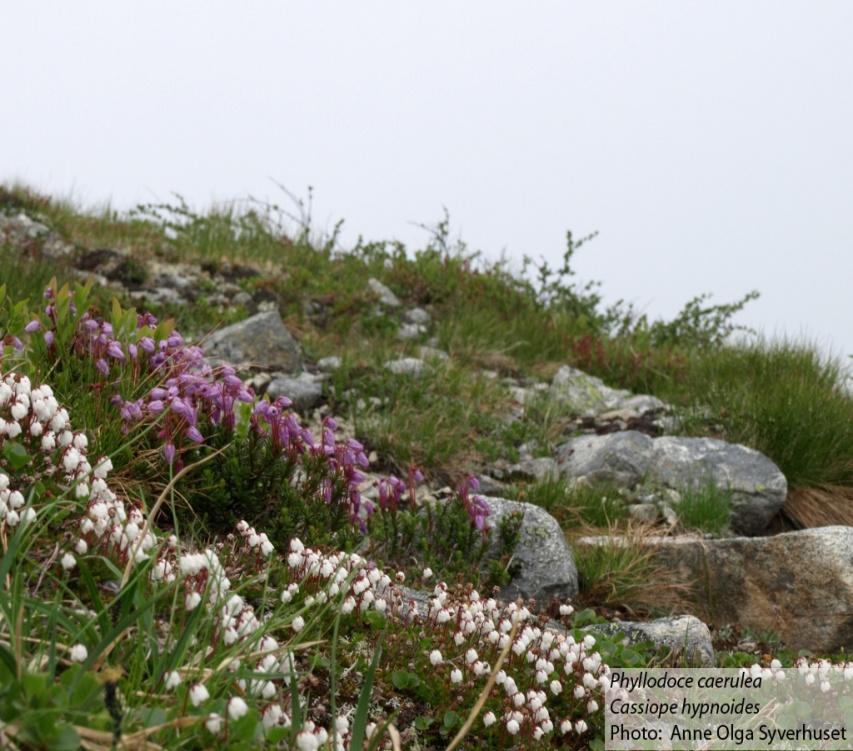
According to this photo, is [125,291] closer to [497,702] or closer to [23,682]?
[497,702]

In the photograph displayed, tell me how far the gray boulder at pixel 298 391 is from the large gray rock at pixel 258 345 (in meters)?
0.53

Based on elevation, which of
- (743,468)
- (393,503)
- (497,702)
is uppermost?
(743,468)

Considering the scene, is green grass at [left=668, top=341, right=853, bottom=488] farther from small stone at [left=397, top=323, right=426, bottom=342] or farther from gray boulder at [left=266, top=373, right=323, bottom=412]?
gray boulder at [left=266, top=373, right=323, bottom=412]

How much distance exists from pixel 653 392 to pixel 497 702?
8235mm

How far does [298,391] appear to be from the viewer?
27.2 ft

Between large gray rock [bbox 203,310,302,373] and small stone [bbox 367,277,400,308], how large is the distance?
309 centimetres

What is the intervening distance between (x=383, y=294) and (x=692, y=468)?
567cm

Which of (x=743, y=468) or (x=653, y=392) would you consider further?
(x=653, y=392)

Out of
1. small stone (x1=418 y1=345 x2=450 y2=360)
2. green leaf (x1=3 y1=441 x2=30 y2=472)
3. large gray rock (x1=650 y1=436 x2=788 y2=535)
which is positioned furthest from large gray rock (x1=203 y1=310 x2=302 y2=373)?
green leaf (x1=3 y1=441 x2=30 y2=472)

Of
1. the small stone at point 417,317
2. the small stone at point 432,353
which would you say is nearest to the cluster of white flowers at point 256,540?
the small stone at point 432,353

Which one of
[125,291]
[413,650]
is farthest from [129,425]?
[125,291]

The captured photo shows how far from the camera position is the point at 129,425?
484 centimetres

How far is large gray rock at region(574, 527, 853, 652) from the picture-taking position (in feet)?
20.7

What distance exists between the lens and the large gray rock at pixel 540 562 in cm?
570
